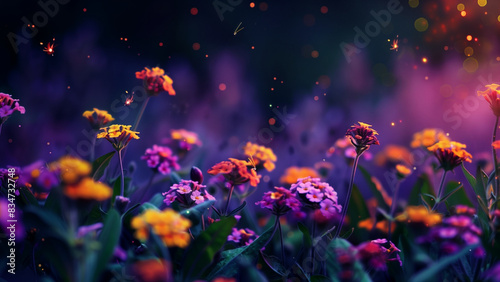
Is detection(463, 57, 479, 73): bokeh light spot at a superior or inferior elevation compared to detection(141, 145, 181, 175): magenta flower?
superior

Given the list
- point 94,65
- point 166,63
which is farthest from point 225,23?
point 94,65

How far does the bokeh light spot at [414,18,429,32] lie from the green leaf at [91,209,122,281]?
1505 mm

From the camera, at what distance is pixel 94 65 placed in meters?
1.35

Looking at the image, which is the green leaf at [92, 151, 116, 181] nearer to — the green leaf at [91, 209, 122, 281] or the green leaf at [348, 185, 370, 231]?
the green leaf at [91, 209, 122, 281]

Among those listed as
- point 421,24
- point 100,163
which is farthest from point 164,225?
point 421,24

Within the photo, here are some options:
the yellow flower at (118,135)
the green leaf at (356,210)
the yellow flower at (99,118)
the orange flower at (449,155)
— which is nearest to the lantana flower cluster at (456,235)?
the orange flower at (449,155)

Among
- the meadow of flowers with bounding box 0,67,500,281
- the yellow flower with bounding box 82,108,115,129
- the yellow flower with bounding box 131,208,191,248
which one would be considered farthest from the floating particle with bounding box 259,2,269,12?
the yellow flower with bounding box 131,208,191,248

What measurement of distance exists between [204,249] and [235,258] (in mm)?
104

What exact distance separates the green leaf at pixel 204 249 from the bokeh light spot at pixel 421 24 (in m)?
1.34

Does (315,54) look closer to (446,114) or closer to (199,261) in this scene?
(446,114)

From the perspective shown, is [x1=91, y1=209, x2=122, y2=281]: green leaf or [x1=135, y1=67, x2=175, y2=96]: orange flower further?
[x1=135, y1=67, x2=175, y2=96]: orange flower

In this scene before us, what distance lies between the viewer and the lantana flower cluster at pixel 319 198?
0.78 m

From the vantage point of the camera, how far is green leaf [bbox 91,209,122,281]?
550mm

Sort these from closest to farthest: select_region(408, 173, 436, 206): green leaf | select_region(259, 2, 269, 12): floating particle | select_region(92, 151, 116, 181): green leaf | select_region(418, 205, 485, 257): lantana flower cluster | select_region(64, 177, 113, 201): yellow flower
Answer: select_region(64, 177, 113, 201): yellow flower < select_region(418, 205, 485, 257): lantana flower cluster < select_region(92, 151, 116, 181): green leaf < select_region(408, 173, 436, 206): green leaf < select_region(259, 2, 269, 12): floating particle
